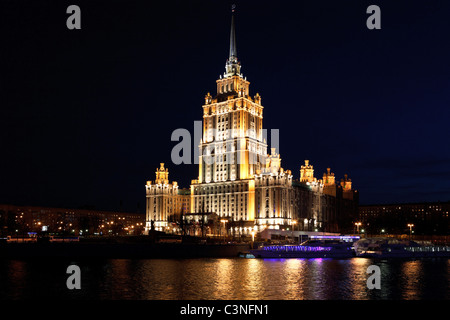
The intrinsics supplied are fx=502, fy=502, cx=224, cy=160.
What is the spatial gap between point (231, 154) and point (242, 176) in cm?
908

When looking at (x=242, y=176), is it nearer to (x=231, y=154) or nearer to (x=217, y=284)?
(x=231, y=154)

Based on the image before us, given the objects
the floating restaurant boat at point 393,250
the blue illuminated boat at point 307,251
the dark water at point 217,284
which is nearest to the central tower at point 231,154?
the floating restaurant boat at point 393,250

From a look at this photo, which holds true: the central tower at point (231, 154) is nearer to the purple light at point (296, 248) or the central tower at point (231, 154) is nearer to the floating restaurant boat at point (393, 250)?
the floating restaurant boat at point (393, 250)

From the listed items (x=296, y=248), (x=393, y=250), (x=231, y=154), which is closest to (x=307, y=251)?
(x=296, y=248)

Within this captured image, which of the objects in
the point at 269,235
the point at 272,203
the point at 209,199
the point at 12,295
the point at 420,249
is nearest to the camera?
the point at 12,295

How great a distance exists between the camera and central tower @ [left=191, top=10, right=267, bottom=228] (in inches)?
7215

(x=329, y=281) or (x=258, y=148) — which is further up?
(x=258, y=148)

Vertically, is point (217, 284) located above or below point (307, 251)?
above

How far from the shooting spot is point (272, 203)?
17600 cm

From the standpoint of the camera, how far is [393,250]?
109625mm

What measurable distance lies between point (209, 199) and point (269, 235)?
39.0 m
